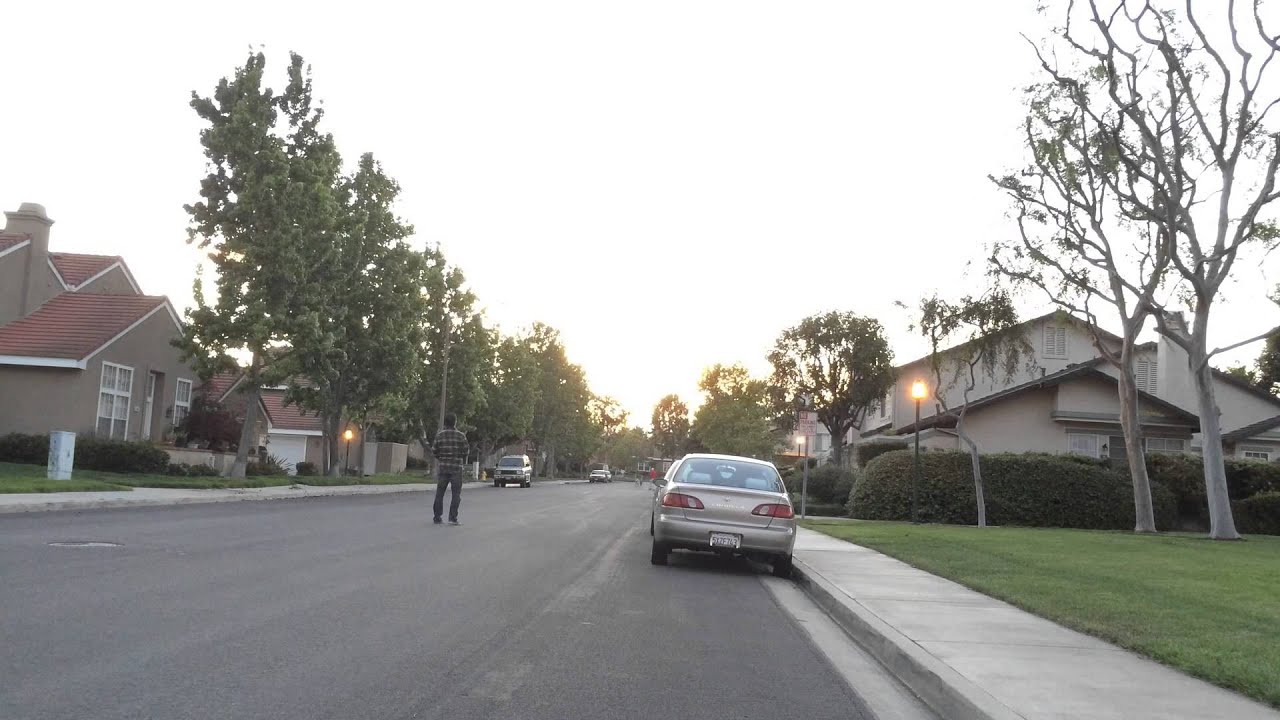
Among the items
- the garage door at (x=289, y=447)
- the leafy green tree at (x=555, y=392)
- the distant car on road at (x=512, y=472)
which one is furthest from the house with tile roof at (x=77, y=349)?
the leafy green tree at (x=555, y=392)

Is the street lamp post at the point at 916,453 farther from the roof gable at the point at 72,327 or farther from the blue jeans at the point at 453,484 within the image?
the roof gable at the point at 72,327

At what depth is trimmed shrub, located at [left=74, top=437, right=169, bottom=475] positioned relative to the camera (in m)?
30.0

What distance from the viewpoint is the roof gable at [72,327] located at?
31.7 meters

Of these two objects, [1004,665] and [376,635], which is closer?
[1004,665]

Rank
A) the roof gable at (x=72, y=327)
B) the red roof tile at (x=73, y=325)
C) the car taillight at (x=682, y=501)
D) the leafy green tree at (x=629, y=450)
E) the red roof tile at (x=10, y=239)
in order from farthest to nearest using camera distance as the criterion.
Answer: the leafy green tree at (x=629, y=450) → the red roof tile at (x=10, y=239) → the red roof tile at (x=73, y=325) → the roof gable at (x=72, y=327) → the car taillight at (x=682, y=501)

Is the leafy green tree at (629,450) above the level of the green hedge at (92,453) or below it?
above

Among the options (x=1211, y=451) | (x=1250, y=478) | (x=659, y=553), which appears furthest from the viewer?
(x=1250, y=478)

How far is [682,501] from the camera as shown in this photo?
13.7m

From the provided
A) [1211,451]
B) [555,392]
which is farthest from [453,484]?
[555,392]

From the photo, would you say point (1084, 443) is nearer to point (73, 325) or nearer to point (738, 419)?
point (73, 325)

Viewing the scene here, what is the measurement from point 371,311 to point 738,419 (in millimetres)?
42988

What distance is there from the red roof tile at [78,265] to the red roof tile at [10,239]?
2.43 metres

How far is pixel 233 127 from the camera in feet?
102

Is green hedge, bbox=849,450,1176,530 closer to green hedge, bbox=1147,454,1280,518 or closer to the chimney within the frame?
green hedge, bbox=1147,454,1280,518
